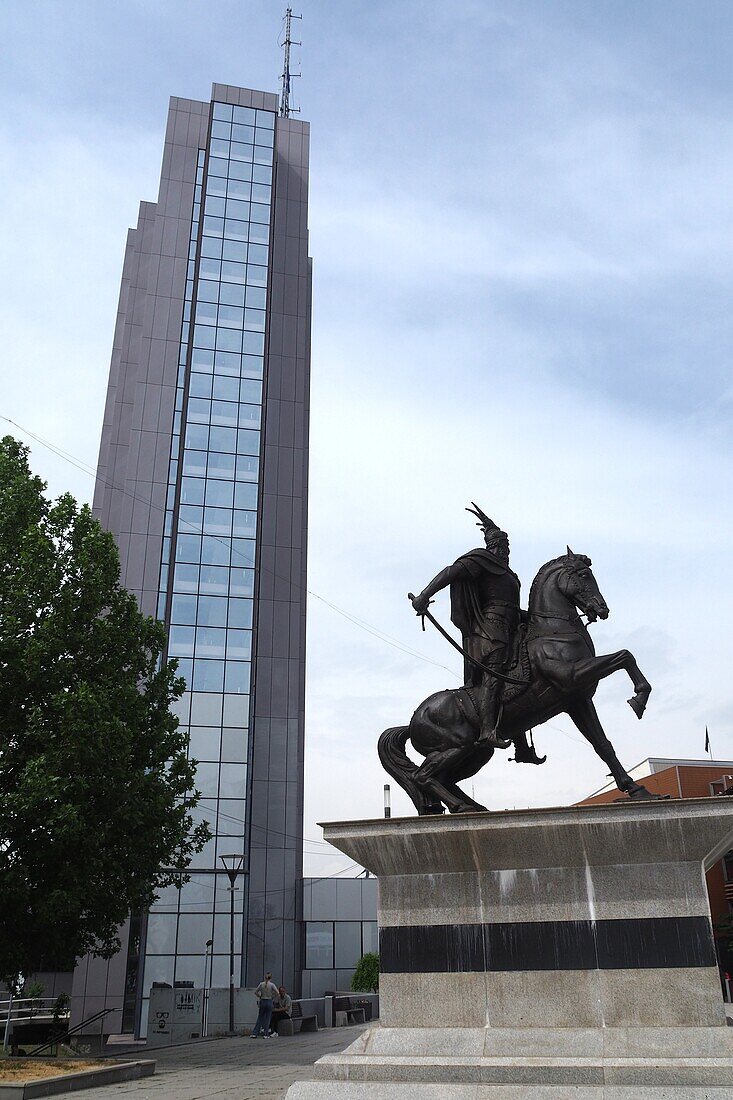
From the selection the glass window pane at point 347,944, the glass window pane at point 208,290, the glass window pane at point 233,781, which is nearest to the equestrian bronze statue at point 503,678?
the glass window pane at point 233,781

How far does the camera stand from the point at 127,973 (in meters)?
36.9

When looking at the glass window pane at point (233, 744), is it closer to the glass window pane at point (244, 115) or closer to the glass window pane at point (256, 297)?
the glass window pane at point (256, 297)

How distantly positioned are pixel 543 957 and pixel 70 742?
11.7m

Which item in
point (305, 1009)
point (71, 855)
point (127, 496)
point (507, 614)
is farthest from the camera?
point (127, 496)

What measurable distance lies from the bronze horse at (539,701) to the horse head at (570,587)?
0.04ft

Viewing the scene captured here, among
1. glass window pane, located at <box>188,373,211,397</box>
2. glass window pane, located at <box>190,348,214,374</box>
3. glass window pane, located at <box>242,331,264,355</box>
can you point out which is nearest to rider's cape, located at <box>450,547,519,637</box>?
glass window pane, located at <box>188,373,211,397</box>

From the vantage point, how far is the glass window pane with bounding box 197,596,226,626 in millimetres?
42938

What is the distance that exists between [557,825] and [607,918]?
92 centimetres

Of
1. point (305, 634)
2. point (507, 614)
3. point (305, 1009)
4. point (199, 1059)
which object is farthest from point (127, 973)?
point (507, 614)

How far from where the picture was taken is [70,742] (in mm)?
17109

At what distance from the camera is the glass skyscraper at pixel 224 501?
3950 cm

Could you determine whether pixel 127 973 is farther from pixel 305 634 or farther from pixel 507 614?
pixel 507 614

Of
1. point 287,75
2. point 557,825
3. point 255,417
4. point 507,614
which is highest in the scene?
point 287,75

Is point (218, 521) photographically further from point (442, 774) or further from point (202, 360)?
point (442, 774)
